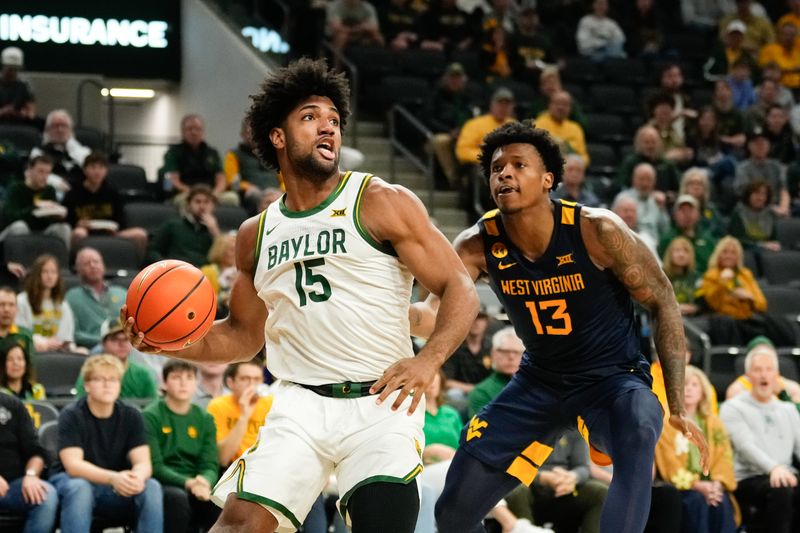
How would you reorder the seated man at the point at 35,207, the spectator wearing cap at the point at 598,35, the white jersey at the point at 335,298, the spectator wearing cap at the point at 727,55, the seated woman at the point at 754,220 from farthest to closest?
the spectator wearing cap at the point at 598,35, the spectator wearing cap at the point at 727,55, the seated woman at the point at 754,220, the seated man at the point at 35,207, the white jersey at the point at 335,298

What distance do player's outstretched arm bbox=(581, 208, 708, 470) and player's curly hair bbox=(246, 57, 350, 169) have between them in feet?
4.36

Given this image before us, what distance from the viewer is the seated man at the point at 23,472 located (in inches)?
305

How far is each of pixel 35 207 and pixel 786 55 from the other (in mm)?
10060

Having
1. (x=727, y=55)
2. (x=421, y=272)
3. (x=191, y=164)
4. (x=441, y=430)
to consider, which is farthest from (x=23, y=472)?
(x=727, y=55)

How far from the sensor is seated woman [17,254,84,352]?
31.9ft

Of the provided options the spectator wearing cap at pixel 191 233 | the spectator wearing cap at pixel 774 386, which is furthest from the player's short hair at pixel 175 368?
the spectator wearing cap at pixel 774 386

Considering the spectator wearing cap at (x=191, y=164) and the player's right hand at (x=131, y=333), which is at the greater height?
the spectator wearing cap at (x=191, y=164)

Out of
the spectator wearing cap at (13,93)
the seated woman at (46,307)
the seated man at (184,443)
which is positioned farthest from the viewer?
the spectator wearing cap at (13,93)

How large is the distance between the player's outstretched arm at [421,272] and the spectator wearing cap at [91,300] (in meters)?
5.82

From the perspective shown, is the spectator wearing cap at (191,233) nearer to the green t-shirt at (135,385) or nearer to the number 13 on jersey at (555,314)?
the green t-shirt at (135,385)

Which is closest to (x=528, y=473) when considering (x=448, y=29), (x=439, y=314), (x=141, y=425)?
(x=439, y=314)

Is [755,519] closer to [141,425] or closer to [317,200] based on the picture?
[141,425]

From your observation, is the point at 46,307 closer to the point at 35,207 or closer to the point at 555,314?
the point at 35,207

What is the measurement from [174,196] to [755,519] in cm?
631
